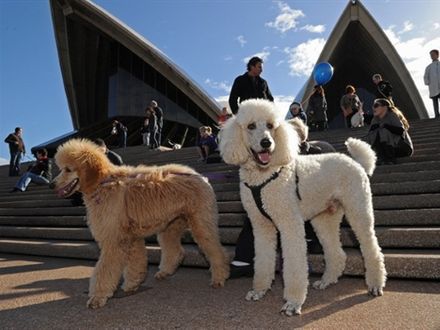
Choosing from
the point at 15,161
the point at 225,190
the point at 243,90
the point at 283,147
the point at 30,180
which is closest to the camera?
the point at 283,147

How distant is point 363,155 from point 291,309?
1.55m

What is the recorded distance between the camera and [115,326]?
253 centimetres

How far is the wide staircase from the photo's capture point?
3355 millimetres

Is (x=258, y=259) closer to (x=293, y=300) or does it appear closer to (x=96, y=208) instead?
(x=293, y=300)

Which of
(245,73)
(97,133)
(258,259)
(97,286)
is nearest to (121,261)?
→ (97,286)

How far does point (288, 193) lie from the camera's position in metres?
2.67

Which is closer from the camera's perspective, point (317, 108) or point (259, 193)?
point (259, 193)

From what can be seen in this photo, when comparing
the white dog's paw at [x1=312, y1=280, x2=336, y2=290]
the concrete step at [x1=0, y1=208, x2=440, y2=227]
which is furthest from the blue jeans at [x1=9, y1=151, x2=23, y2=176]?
the white dog's paw at [x1=312, y1=280, x2=336, y2=290]

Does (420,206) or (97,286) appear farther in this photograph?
(420,206)

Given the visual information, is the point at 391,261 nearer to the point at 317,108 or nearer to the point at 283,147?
the point at 283,147

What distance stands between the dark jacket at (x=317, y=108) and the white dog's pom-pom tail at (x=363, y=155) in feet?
30.4

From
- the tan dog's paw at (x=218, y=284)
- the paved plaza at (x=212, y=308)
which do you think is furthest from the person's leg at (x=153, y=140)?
the tan dog's paw at (x=218, y=284)

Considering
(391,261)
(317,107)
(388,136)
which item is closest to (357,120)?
(317,107)

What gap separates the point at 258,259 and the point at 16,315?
202cm
